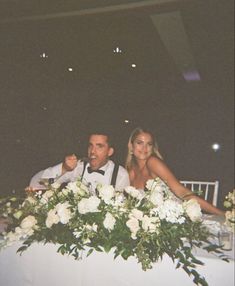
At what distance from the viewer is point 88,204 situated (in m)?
1.34

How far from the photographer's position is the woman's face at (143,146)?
9.26 ft

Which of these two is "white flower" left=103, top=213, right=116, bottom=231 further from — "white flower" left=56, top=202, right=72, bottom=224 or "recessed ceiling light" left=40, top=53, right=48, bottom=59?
"recessed ceiling light" left=40, top=53, right=48, bottom=59

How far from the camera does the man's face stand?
281 centimetres

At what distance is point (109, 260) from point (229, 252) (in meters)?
0.54

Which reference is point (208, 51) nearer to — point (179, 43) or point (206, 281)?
point (179, 43)

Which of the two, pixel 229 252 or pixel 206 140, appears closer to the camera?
pixel 229 252

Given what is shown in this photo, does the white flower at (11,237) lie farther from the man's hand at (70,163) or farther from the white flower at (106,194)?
the man's hand at (70,163)

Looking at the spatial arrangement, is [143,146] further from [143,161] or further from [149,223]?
Answer: [149,223]

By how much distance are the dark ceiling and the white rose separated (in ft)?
8.17

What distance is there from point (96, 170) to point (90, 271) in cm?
143

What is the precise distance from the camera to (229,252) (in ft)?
4.99

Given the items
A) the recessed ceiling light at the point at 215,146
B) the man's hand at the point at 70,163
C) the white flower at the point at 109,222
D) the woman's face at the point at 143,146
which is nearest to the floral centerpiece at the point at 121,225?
the white flower at the point at 109,222

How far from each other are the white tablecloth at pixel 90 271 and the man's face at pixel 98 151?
4.48 ft

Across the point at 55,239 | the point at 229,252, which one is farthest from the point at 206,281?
the point at 55,239
